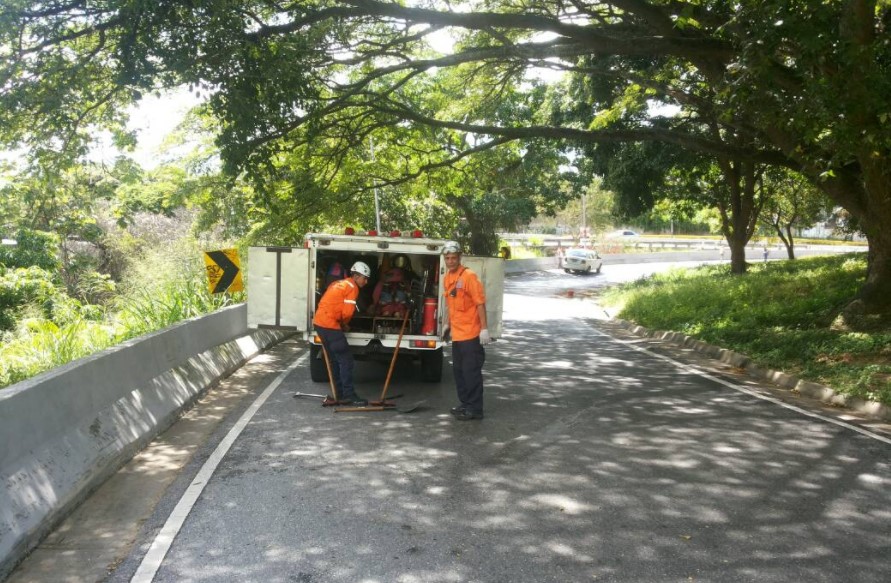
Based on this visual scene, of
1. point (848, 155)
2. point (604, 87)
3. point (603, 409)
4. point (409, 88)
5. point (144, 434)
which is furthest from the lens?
point (604, 87)

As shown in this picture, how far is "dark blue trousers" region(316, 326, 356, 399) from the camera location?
29.9 feet

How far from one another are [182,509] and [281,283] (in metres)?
5.06

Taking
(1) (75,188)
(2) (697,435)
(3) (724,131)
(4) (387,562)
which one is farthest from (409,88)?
(4) (387,562)

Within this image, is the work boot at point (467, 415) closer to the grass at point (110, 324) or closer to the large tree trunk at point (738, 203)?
the grass at point (110, 324)

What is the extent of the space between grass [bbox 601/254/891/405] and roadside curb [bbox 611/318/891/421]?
124mm

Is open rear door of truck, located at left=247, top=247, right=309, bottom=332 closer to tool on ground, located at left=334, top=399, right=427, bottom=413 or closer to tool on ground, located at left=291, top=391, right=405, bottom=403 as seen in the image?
tool on ground, located at left=291, top=391, right=405, bottom=403

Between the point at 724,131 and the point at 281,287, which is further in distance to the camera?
the point at 724,131

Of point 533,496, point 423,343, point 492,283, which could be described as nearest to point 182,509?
point 533,496

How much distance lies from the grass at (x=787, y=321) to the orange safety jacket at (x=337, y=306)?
603 cm

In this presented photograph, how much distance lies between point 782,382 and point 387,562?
8247 millimetres

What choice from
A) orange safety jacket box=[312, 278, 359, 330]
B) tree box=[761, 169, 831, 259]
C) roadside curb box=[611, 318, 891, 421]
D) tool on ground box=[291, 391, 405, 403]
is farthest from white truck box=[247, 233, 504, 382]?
tree box=[761, 169, 831, 259]

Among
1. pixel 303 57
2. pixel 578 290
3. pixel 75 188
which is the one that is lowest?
pixel 578 290

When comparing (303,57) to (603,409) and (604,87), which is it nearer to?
(603,409)

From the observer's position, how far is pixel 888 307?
1334 centimetres
